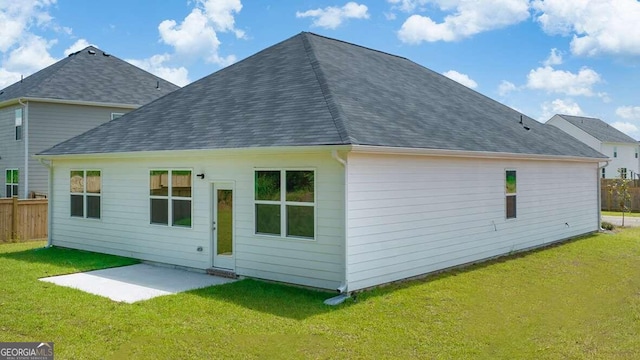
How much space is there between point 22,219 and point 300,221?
443 inches

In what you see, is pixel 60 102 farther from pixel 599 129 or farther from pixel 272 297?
pixel 599 129

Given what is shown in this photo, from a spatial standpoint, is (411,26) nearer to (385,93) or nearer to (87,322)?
(385,93)

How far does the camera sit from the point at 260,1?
15.3 metres

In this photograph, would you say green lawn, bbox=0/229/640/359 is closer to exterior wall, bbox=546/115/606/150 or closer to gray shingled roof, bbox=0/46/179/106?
gray shingled roof, bbox=0/46/179/106

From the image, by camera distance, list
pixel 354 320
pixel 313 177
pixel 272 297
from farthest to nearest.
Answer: pixel 313 177 < pixel 272 297 < pixel 354 320

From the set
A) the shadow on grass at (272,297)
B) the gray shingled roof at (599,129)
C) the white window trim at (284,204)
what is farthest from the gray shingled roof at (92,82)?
the gray shingled roof at (599,129)

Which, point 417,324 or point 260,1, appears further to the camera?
point 260,1

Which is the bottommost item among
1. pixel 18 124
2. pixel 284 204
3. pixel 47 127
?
pixel 284 204

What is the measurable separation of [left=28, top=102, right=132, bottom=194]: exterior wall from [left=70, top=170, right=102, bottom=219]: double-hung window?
7405 mm

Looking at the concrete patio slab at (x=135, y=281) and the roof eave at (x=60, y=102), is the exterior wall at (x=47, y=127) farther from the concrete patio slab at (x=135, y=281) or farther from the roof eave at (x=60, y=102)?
the concrete patio slab at (x=135, y=281)

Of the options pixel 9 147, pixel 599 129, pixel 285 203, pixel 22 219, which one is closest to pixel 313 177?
pixel 285 203

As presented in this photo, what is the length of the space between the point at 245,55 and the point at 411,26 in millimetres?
5584

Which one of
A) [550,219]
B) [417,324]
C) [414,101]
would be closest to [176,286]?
[417,324]

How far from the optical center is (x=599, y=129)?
157ft
